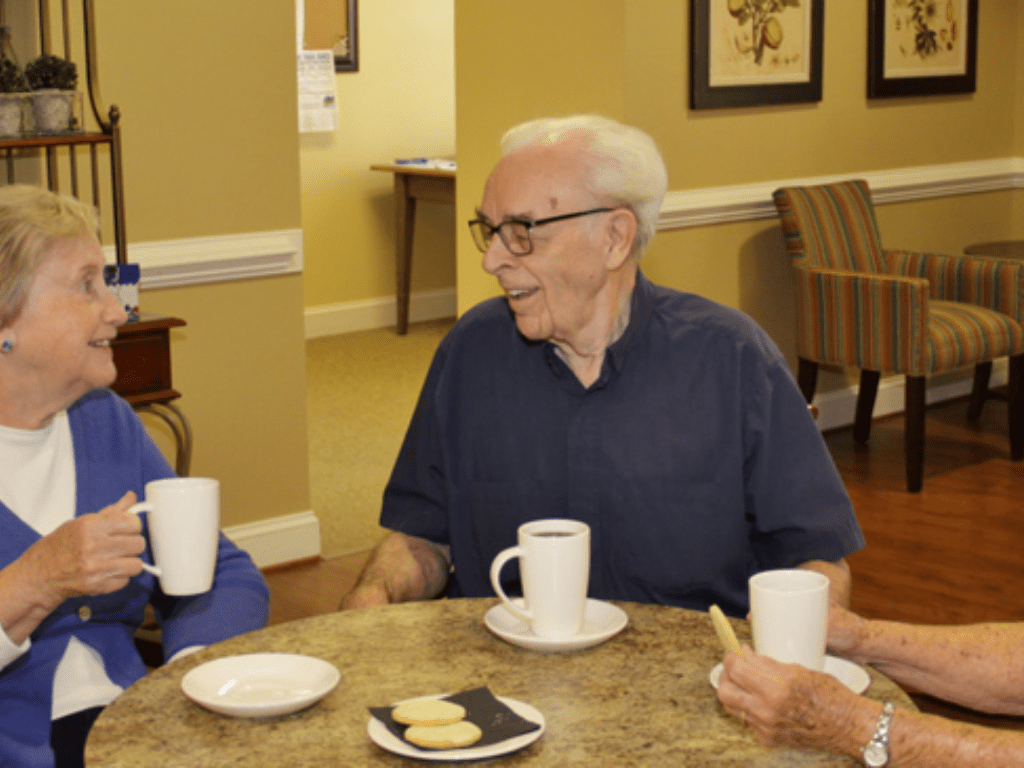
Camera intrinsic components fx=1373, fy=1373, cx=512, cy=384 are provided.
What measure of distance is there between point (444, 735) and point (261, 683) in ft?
0.85

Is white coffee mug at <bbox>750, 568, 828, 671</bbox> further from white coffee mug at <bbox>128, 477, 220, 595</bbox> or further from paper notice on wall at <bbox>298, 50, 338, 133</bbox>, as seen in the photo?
paper notice on wall at <bbox>298, 50, 338, 133</bbox>

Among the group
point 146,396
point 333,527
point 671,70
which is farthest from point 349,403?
point 146,396

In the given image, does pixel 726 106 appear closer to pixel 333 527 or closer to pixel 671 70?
pixel 671 70

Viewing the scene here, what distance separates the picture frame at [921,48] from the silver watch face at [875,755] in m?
4.56

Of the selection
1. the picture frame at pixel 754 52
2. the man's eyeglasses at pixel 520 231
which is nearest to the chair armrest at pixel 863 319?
the picture frame at pixel 754 52

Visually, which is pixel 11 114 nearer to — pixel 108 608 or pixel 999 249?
pixel 108 608

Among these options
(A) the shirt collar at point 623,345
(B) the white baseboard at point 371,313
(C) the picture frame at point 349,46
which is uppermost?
(C) the picture frame at point 349,46

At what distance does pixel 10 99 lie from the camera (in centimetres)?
314

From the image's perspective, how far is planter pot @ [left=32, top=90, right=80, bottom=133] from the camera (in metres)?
3.19

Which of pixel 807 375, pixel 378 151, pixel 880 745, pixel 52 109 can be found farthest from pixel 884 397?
pixel 880 745

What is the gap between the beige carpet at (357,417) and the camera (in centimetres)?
452

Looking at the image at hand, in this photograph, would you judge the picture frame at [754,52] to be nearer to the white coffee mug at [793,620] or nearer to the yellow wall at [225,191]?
the yellow wall at [225,191]

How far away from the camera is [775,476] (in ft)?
6.37

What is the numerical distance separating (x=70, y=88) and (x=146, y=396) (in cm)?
75
